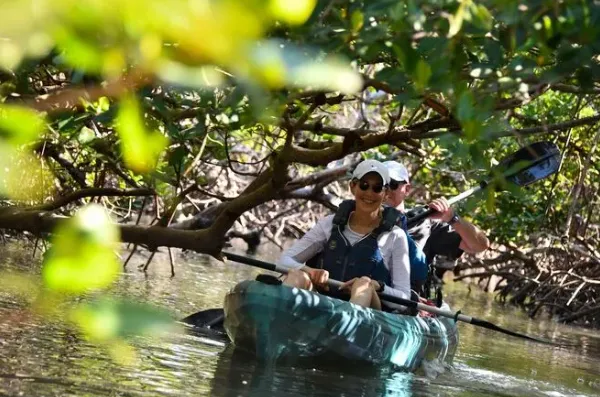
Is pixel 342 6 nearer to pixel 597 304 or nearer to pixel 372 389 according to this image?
pixel 372 389

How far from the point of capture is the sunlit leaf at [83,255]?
75 centimetres

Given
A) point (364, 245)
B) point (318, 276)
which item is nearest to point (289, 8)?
point (318, 276)

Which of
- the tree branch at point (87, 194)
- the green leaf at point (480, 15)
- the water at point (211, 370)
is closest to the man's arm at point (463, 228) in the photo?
the water at point (211, 370)

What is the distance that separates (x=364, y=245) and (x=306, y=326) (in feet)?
2.76

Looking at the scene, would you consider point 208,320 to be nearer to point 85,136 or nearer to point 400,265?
point 400,265

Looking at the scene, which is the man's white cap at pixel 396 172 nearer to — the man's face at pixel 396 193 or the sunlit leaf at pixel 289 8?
the man's face at pixel 396 193

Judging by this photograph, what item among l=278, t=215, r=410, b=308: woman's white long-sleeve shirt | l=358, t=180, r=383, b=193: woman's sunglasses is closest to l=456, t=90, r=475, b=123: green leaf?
l=358, t=180, r=383, b=193: woman's sunglasses

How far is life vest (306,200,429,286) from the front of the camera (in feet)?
20.2

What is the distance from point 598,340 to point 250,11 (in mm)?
10816

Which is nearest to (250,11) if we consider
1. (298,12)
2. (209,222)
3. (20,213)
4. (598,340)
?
(298,12)

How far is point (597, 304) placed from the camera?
12.3 metres

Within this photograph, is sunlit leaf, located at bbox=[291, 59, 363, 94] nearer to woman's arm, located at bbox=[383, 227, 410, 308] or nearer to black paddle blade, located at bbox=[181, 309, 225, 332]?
woman's arm, located at bbox=[383, 227, 410, 308]

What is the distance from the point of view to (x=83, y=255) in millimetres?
761

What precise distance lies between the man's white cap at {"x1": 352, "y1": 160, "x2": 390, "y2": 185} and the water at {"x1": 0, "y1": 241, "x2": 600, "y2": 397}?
3.45 feet
